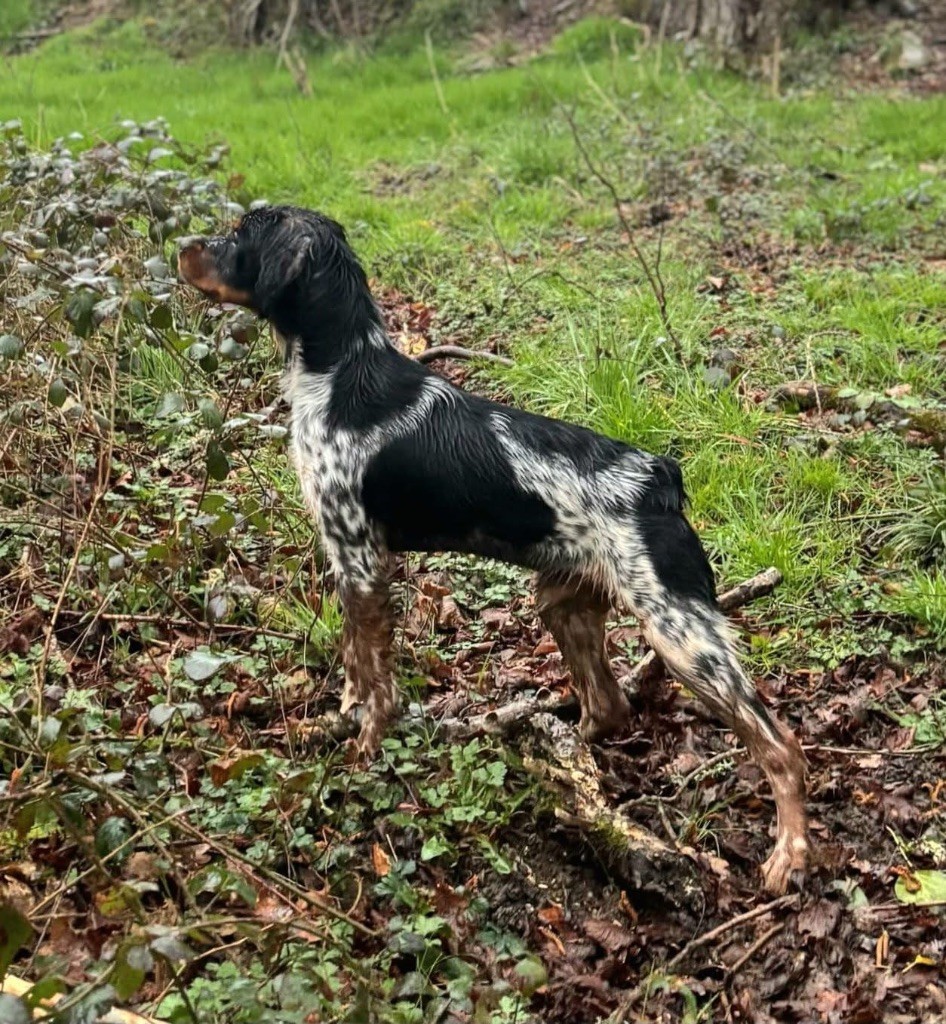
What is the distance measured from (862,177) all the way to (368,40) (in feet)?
25.1

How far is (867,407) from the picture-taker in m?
5.79

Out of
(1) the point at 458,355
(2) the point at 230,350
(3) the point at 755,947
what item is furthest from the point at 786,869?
(1) the point at 458,355

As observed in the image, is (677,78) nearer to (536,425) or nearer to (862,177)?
(862,177)

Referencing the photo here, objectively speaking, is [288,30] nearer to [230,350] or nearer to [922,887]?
[230,350]

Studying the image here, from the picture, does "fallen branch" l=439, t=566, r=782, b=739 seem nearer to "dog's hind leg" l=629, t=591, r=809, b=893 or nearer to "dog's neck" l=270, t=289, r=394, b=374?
"dog's hind leg" l=629, t=591, r=809, b=893

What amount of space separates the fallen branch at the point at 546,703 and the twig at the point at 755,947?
1.02 metres

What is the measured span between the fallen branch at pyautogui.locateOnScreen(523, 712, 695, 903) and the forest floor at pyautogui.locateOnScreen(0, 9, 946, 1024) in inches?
0.6

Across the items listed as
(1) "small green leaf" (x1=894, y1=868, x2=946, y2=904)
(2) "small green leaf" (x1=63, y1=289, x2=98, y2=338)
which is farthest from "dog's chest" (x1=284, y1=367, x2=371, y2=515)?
(1) "small green leaf" (x1=894, y1=868, x2=946, y2=904)

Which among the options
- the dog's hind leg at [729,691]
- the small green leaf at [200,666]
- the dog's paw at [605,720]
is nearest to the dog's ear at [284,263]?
the small green leaf at [200,666]

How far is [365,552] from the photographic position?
13.1 ft

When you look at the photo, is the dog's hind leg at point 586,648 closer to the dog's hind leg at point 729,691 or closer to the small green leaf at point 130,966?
the dog's hind leg at point 729,691

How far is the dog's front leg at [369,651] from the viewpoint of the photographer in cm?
402

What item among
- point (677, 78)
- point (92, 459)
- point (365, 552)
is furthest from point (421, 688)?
point (677, 78)

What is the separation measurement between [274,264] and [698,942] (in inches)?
102
